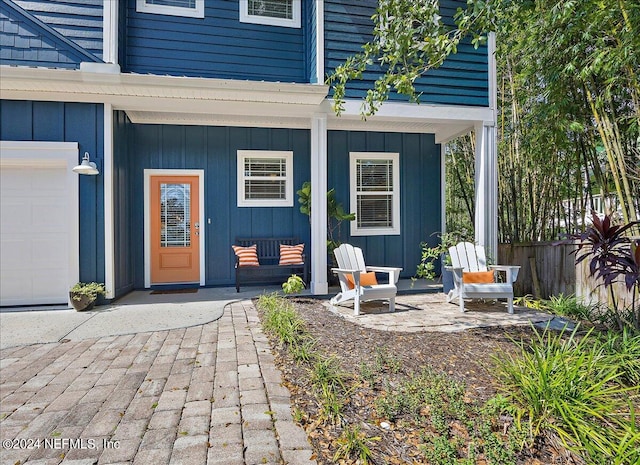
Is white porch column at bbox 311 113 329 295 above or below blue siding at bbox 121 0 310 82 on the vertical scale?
below

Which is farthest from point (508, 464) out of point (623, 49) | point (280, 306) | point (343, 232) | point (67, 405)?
point (343, 232)

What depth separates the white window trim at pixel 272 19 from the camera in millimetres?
5859

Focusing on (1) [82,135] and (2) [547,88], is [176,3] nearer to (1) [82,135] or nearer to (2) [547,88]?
(1) [82,135]

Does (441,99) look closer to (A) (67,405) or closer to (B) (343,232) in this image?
(B) (343,232)

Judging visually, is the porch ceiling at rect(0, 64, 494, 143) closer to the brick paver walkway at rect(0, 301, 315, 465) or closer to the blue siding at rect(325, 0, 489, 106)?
the blue siding at rect(325, 0, 489, 106)

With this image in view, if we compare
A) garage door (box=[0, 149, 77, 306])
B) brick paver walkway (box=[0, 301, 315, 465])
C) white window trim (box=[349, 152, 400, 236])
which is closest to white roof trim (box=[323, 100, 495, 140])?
white window trim (box=[349, 152, 400, 236])

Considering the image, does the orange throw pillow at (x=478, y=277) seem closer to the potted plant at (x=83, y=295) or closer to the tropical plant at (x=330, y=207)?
the tropical plant at (x=330, y=207)

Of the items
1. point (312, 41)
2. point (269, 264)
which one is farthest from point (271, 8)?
point (269, 264)

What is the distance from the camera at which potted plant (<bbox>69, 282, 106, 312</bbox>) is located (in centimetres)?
446

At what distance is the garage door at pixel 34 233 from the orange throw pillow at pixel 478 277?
16.9 ft

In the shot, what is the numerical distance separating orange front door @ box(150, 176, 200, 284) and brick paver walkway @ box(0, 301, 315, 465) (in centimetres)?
284

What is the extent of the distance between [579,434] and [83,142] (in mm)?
5672

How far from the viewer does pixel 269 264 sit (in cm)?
620

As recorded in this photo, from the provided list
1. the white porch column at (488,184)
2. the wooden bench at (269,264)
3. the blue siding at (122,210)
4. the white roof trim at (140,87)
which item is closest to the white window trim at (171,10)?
the blue siding at (122,210)
